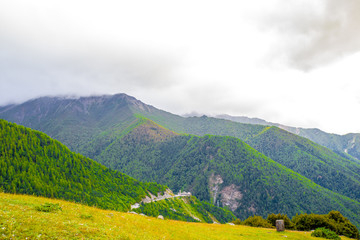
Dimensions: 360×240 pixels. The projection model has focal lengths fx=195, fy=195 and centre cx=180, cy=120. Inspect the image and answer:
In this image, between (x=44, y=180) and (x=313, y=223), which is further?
(x=44, y=180)

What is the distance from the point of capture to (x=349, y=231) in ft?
177

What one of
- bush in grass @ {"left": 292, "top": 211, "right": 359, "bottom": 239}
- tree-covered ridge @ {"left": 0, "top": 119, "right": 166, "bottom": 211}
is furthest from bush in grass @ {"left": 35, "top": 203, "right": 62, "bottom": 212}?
tree-covered ridge @ {"left": 0, "top": 119, "right": 166, "bottom": 211}

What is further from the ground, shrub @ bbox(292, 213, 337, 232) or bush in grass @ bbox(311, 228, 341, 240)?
bush in grass @ bbox(311, 228, 341, 240)

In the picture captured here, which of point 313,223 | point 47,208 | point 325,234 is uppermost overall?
point 47,208

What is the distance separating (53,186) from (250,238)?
183287 millimetres

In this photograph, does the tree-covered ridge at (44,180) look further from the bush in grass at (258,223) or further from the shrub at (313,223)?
the shrub at (313,223)

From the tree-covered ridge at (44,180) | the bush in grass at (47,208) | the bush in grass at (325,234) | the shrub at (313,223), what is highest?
the bush in grass at (47,208)

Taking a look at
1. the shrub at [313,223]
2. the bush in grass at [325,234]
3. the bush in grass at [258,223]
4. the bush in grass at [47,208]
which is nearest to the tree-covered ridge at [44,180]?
the bush in grass at [258,223]

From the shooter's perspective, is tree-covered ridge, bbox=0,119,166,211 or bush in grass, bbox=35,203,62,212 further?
tree-covered ridge, bbox=0,119,166,211

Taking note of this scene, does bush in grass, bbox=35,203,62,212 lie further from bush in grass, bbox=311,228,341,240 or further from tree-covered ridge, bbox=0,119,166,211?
tree-covered ridge, bbox=0,119,166,211

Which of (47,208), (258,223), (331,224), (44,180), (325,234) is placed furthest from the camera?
(44,180)

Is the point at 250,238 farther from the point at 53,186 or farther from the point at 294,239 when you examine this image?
the point at 53,186

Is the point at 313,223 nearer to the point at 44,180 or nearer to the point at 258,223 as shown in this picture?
the point at 258,223

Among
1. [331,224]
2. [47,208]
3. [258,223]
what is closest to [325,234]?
[331,224]
